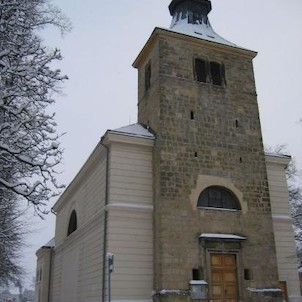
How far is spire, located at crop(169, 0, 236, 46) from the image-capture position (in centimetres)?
2332

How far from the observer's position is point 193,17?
24969 mm

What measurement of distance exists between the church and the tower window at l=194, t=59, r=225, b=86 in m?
0.06

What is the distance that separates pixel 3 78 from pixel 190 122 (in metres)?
10.3

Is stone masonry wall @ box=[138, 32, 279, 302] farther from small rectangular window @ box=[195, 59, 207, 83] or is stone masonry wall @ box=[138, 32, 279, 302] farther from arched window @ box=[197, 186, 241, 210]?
arched window @ box=[197, 186, 241, 210]

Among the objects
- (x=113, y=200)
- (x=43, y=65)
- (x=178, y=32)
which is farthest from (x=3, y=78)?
(x=178, y=32)

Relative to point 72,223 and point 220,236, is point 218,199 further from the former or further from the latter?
point 72,223

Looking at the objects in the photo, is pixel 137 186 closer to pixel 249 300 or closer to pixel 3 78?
pixel 249 300

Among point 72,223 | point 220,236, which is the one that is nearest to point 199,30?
point 220,236

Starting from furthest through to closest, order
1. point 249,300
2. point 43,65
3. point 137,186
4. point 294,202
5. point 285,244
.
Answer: point 294,202
point 285,244
point 137,186
point 249,300
point 43,65

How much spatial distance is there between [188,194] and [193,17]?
38.9ft

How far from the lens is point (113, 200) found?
18.0 m

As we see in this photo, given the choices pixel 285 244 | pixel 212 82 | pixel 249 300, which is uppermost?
pixel 212 82

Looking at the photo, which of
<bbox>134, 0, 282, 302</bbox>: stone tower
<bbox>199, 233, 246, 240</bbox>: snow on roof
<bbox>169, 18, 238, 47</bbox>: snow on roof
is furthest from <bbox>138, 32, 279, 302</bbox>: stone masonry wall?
<bbox>169, 18, 238, 47</bbox>: snow on roof

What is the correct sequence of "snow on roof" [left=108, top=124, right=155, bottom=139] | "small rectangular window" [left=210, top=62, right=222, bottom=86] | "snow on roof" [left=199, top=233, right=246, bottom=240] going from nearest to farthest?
"snow on roof" [left=199, top=233, right=246, bottom=240] → "snow on roof" [left=108, top=124, right=155, bottom=139] → "small rectangular window" [left=210, top=62, right=222, bottom=86]
